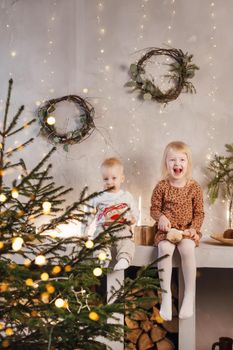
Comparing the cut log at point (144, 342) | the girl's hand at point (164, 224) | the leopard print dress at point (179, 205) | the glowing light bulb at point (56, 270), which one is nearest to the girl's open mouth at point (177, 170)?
the leopard print dress at point (179, 205)

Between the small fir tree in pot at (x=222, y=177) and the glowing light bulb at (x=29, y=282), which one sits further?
the small fir tree in pot at (x=222, y=177)

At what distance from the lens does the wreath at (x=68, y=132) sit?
11.5 feet

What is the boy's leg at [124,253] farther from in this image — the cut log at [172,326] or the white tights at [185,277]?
the cut log at [172,326]

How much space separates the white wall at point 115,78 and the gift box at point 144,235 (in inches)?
15.4

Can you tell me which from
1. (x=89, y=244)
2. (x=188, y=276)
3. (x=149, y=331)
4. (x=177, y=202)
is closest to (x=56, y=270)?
(x=89, y=244)

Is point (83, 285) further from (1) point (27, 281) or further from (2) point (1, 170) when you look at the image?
(2) point (1, 170)

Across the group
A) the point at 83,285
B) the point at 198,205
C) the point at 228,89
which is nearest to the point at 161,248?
the point at 198,205

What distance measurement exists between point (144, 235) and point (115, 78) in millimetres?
1158

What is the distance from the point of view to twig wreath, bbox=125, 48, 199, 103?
3.54 m

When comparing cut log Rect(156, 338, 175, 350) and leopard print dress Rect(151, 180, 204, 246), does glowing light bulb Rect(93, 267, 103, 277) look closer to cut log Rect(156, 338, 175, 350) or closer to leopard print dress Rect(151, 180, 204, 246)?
leopard print dress Rect(151, 180, 204, 246)

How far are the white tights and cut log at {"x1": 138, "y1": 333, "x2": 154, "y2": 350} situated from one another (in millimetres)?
401

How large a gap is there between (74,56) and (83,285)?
2.13 m

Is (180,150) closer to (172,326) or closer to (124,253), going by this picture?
(124,253)

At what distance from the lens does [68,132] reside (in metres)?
3.54
